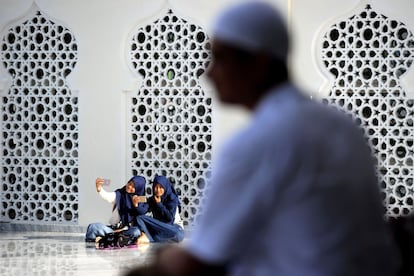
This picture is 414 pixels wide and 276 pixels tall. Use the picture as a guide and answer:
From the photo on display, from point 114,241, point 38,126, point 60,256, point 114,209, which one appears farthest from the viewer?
point 38,126

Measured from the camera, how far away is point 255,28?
142cm

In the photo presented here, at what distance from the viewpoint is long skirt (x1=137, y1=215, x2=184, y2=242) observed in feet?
28.2

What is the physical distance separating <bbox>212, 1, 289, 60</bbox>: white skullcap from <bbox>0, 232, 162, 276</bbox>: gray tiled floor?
17.7 ft

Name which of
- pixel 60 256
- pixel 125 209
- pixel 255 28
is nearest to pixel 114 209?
pixel 125 209

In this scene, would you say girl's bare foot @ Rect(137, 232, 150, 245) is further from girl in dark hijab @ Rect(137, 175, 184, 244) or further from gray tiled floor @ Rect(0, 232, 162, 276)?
gray tiled floor @ Rect(0, 232, 162, 276)

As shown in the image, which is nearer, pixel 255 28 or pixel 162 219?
pixel 255 28

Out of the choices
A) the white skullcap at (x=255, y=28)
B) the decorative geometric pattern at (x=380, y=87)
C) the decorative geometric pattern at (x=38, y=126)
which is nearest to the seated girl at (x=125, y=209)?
the decorative geometric pattern at (x=38, y=126)

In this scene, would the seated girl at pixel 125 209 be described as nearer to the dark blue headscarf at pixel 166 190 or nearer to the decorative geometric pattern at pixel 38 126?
the dark blue headscarf at pixel 166 190

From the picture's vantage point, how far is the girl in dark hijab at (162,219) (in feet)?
28.2

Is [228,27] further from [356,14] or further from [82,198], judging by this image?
[82,198]

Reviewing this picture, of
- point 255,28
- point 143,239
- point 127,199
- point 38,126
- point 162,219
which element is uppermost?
point 255,28

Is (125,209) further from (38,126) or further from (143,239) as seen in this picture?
(38,126)

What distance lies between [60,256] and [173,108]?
6.97 ft

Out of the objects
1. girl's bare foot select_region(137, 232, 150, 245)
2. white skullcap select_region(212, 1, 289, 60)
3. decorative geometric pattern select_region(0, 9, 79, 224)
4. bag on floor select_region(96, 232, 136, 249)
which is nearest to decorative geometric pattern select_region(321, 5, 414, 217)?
girl's bare foot select_region(137, 232, 150, 245)
